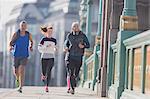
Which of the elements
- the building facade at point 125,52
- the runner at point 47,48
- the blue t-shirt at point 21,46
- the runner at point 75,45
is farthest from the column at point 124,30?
the blue t-shirt at point 21,46

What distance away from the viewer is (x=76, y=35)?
1108 centimetres

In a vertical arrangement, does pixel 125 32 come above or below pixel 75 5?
below


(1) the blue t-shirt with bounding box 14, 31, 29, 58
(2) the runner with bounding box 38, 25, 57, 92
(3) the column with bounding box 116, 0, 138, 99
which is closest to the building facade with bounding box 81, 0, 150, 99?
(3) the column with bounding box 116, 0, 138, 99

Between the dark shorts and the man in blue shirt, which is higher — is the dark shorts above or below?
below

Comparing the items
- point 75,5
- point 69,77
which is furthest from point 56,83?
point 69,77

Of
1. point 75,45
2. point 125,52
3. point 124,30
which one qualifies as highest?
point 124,30

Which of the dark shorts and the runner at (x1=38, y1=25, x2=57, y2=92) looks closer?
the dark shorts

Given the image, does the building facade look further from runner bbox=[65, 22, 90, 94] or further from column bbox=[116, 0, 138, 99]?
runner bbox=[65, 22, 90, 94]

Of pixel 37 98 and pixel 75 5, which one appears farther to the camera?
pixel 75 5

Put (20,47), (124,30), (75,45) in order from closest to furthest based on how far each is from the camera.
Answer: (124,30), (75,45), (20,47)

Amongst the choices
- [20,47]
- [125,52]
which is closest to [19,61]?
[20,47]

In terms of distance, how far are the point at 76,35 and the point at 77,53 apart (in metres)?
0.43

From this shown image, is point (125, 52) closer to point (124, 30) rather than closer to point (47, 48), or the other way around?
point (124, 30)

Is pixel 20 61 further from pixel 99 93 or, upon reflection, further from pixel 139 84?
pixel 139 84
